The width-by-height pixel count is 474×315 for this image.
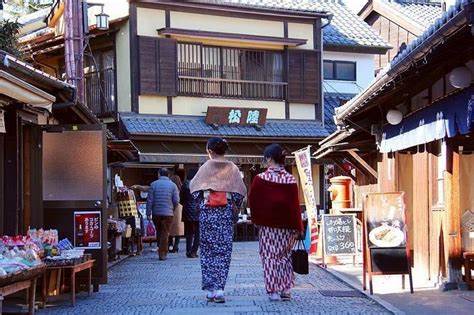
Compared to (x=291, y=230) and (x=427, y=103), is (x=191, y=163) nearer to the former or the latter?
(x=427, y=103)

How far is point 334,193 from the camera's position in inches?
631

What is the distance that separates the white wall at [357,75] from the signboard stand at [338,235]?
14470 millimetres

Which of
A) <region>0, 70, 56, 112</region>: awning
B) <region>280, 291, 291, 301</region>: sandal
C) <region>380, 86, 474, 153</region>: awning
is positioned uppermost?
<region>0, 70, 56, 112</region>: awning

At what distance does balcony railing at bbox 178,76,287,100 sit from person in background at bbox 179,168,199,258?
25.1 feet

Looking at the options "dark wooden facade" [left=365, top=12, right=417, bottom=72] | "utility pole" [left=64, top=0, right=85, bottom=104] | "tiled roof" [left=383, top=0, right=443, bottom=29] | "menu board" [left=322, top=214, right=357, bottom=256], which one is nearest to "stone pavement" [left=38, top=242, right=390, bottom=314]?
"menu board" [left=322, top=214, right=357, bottom=256]

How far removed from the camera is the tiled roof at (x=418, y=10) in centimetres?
2891

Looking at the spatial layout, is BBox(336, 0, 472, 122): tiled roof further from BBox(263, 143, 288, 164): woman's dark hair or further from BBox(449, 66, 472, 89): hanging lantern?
BBox(263, 143, 288, 164): woman's dark hair

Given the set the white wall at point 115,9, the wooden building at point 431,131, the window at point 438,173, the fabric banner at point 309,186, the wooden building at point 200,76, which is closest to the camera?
the wooden building at point 431,131

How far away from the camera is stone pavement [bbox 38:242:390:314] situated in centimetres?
879

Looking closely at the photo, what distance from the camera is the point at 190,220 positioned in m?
16.5

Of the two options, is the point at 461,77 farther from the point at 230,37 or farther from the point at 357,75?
the point at 357,75

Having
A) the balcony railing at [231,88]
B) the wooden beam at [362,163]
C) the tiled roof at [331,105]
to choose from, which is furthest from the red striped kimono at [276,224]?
the tiled roof at [331,105]

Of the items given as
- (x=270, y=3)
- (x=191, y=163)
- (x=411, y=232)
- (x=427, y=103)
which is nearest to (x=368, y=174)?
(x=411, y=232)

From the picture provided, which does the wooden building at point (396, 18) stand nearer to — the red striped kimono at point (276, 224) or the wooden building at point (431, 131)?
the wooden building at point (431, 131)
